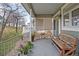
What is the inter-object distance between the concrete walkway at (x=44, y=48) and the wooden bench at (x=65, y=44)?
4.6 inches

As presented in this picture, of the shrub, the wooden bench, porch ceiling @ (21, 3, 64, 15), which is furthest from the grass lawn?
the wooden bench

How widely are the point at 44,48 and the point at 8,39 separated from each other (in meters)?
0.78

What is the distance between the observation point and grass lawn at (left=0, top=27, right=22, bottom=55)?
3908 mm

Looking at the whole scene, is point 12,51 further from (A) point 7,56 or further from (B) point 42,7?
(B) point 42,7

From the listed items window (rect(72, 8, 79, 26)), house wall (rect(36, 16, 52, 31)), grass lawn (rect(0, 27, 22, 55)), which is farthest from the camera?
window (rect(72, 8, 79, 26))

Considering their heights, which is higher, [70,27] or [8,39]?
[70,27]

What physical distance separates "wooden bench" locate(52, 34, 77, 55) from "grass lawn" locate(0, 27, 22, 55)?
82 centimetres

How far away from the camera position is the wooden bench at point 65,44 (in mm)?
3988

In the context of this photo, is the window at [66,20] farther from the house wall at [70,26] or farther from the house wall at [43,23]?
the house wall at [43,23]

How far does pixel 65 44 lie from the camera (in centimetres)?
413

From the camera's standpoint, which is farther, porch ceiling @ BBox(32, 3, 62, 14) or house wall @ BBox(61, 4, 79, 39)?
house wall @ BBox(61, 4, 79, 39)

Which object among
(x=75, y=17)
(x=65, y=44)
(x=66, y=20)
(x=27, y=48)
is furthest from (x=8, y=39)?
(x=75, y=17)

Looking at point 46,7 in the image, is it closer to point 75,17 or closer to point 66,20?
point 66,20

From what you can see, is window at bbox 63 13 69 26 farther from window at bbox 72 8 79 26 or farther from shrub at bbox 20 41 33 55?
shrub at bbox 20 41 33 55
